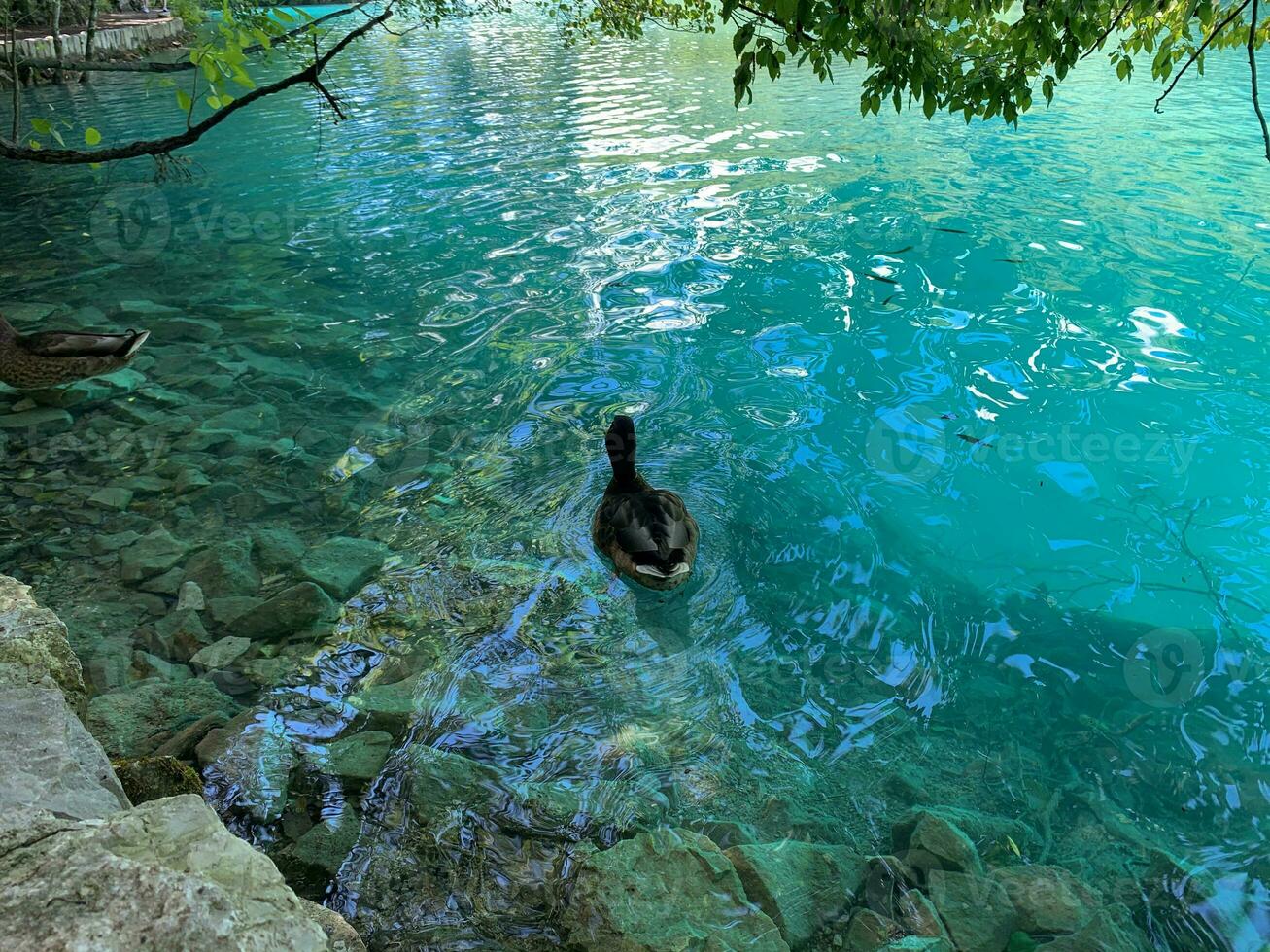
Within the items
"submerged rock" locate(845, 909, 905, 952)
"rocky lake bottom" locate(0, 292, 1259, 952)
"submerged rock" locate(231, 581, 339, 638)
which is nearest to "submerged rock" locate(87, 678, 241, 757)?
"rocky lake bottom" locate(0, 292, 1259, 952)

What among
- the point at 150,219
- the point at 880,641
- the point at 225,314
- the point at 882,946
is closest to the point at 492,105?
the point at 150,219

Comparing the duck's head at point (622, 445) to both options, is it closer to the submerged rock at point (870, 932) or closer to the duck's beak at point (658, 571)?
the duck's beak at point (658, 571)

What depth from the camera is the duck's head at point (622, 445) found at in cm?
579

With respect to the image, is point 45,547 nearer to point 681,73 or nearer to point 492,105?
point 492,105

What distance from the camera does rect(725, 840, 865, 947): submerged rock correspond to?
313cm

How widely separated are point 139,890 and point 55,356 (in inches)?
266

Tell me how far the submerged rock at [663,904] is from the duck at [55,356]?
6.46 meters

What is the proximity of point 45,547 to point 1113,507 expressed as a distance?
24.9ft

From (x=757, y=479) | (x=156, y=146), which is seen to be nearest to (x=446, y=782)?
(x=757, y=479)

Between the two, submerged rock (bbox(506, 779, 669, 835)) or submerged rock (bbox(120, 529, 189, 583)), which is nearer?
submerged rock (bbox(506, 779, 669, 835))

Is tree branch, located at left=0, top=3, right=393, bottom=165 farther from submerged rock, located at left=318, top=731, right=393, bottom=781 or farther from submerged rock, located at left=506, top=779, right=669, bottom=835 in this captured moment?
submerged rock, located at left=506, top=779, right=669, bottom=835

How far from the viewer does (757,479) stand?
6.42m

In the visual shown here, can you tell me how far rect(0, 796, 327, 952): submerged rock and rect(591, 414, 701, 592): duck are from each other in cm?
294

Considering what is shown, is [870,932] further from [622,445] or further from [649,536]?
[622,445]
